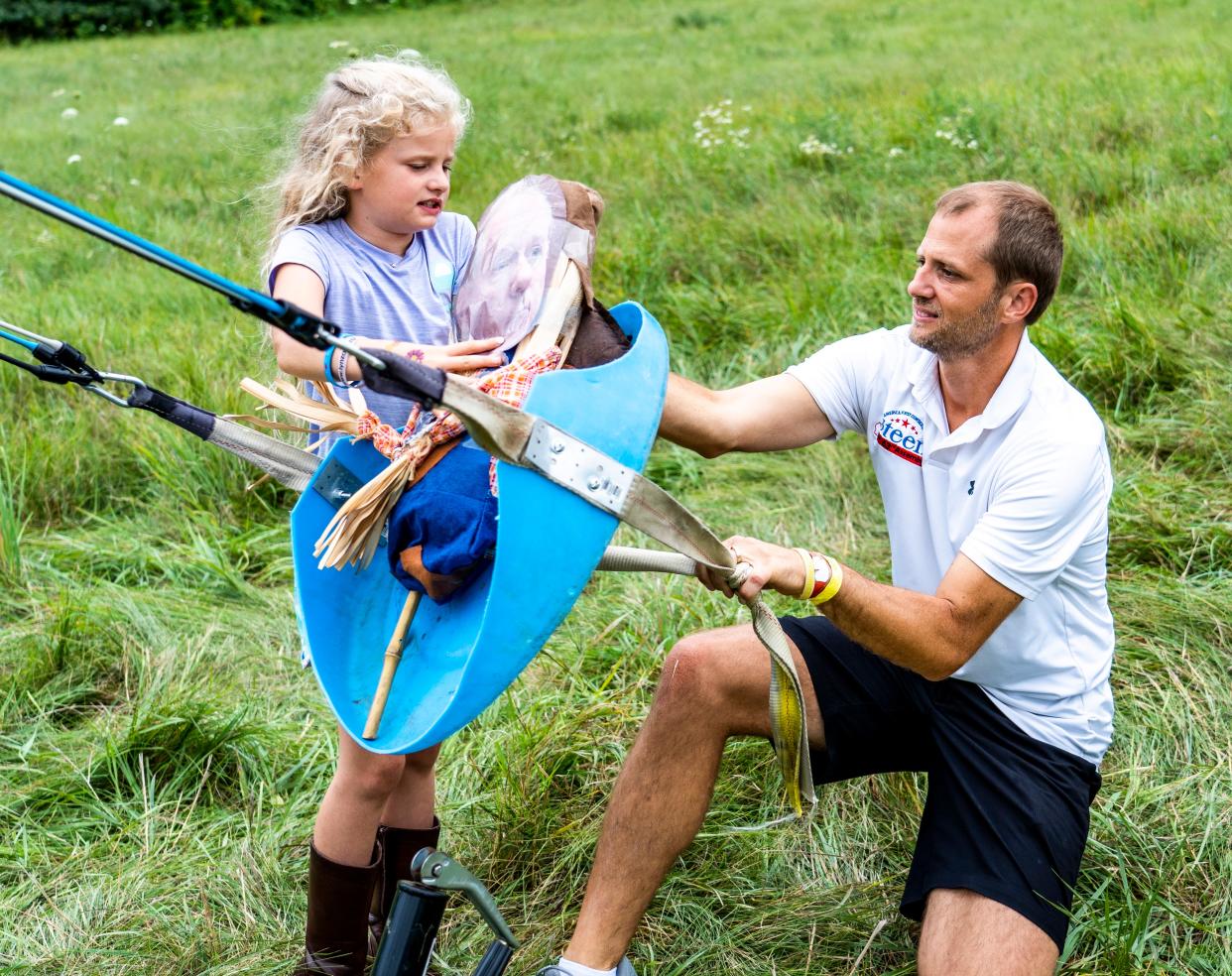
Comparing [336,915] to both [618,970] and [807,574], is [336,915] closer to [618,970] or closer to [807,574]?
[618,970]

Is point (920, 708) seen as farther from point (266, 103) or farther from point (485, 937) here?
point (266, 103)

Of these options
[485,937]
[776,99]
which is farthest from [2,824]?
[776,99]

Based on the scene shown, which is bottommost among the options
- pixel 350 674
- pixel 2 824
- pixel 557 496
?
pixel 2 824

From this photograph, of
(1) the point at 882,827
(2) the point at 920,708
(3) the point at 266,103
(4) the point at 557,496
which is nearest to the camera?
(4) the point at 557,496

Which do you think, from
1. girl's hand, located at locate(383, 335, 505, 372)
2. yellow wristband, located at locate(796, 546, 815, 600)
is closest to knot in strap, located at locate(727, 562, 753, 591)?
yellow wristband, located at locate(796, 546, 815, 600)

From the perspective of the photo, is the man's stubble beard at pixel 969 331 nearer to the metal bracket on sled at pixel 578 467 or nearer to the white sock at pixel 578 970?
the metal bracket on sled at pixel 578 467

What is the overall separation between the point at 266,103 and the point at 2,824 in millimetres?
7594

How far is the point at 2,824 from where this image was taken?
3.02 meters

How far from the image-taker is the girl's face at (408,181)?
2.20 meters

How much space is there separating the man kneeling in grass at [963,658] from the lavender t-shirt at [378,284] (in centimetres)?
66

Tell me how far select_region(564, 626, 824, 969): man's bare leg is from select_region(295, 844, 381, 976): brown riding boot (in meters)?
0.39

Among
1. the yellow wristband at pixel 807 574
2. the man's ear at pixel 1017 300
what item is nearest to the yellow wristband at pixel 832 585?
the yellow wristband at pixel 807 574

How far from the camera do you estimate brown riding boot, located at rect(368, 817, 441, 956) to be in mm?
2617

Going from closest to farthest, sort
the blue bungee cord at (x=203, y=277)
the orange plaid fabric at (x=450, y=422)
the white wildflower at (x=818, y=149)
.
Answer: the blue bungee cord at (x=203, y=277), the orange plaid fabric at (x=450, y=422), the white wildflower at (x=818, y=149)
